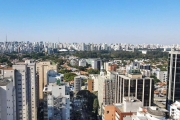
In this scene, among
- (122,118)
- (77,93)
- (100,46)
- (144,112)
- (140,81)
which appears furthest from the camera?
(100,46)

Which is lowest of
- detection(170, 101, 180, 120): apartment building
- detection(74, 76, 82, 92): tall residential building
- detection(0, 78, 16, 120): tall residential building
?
detection(74, 76, 82, 92): tall residential building

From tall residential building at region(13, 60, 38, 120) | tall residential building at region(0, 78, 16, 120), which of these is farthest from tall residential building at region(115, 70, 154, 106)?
tall residential building at region(0, 78, 16, 120)

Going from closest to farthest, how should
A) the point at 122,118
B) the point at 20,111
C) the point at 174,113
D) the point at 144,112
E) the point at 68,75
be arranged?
the point at 144,112, the point at 122,118, the point at 174,113, the point at 20,111, the point at 68,75

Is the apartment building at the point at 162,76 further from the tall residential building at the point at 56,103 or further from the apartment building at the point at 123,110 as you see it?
the apartment building at the point at 123,110

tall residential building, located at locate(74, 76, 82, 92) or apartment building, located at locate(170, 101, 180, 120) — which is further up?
apartment building, located at locate(170, 101, 180, 120)

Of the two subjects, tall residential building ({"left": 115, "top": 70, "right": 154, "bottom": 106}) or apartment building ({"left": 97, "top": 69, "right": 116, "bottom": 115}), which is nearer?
tall residential building ({"left": 115, "top": 70, "right": 154, "bottom": 106})

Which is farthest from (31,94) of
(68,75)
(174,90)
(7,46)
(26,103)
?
(7,46)

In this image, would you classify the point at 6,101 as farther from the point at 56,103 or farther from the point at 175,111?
the point at 175,111

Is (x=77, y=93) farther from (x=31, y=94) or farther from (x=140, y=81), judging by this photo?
(x=140, y=81)

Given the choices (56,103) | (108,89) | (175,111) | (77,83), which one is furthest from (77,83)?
(175,111)

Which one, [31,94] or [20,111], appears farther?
[31,94]

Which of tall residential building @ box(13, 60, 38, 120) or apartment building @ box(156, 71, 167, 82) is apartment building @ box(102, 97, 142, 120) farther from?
apartment building @ box(156, 71, 167, 82)
